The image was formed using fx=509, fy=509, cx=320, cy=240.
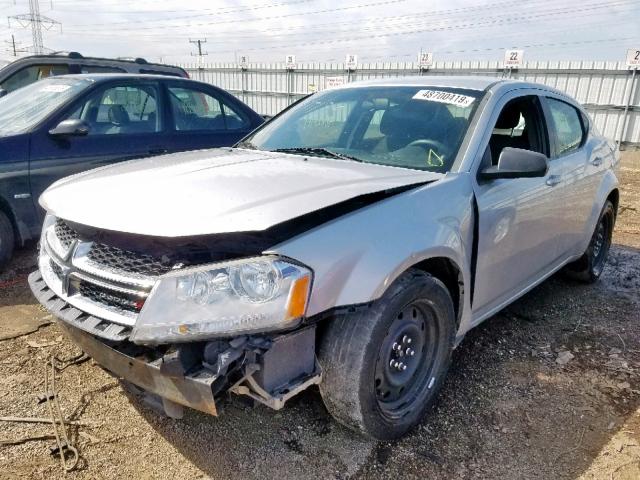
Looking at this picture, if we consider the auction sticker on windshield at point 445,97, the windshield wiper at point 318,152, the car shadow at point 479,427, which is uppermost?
the auction sticker on windshield at point 445,97

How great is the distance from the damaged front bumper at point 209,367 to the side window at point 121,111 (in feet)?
10.5

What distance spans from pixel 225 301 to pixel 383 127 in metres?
1.75

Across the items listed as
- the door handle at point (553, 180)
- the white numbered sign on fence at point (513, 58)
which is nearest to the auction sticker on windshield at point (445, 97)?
the door handle at point (553, 180)

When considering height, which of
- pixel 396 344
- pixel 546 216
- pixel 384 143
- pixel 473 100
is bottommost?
pixel 396 344

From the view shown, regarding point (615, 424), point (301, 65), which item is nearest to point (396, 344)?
point (615, 424)

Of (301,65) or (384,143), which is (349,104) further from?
(301,65)

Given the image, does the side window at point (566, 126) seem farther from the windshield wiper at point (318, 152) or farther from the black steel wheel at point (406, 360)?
the black steel wheel at point (406, 360)

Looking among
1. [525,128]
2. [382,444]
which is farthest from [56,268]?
[525,128]

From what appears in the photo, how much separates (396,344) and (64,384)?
1798mm

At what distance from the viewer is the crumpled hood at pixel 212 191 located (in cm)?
190

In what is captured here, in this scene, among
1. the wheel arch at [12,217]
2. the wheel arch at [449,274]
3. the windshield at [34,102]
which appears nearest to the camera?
the wheel arch at [449,274]

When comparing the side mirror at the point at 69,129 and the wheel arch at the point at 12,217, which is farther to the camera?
the side mirror at the point at 69,129

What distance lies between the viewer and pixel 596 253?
182 inches

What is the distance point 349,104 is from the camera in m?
3.44
